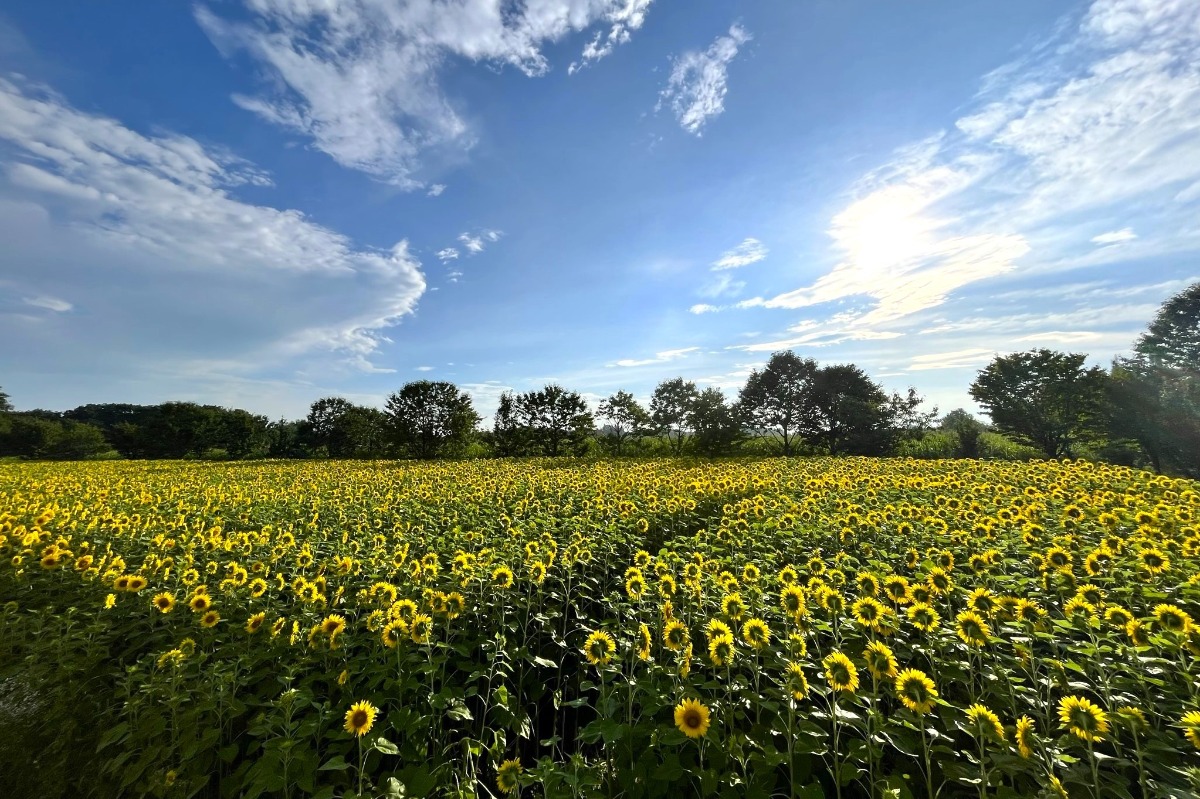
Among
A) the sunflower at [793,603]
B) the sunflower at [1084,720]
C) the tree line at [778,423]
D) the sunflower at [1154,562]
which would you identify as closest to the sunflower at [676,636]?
the sunflower at [793,603]

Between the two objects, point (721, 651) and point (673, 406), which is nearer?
point (721, 651)

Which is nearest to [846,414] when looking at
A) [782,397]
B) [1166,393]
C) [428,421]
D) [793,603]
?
[782,397]

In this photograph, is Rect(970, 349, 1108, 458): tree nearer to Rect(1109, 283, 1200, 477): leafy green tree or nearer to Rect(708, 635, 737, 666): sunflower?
Rect(1109, 283, 1200, 477): leafy green tree

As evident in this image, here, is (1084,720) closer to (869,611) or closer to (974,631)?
(974,631)

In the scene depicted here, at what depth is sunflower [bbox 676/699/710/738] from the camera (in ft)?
7.42

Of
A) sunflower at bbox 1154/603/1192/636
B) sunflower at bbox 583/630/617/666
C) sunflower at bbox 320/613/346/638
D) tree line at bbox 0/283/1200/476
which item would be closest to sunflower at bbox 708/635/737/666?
sunflower at bbox 583/630/617/666

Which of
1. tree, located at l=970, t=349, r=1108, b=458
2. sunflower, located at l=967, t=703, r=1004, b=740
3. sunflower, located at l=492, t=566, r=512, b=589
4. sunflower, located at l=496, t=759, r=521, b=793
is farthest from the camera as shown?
tree, located at l=970, t=349, r=1108, b=458

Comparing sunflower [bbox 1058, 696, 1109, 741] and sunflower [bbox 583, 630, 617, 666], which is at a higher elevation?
sunflower [bbox 1058, 696, 1109, 741]

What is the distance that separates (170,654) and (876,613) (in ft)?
15.6

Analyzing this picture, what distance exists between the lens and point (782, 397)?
134ft

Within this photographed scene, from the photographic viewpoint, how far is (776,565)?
4.87m

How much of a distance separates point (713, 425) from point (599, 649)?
35.0 metres

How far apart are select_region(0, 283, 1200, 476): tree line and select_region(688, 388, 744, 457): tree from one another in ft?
0.34

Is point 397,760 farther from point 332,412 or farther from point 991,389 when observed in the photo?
point 332,412
